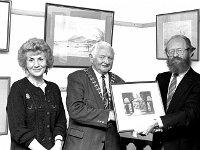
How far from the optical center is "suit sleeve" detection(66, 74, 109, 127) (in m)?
2.30

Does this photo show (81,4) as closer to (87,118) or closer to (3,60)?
(3,60)

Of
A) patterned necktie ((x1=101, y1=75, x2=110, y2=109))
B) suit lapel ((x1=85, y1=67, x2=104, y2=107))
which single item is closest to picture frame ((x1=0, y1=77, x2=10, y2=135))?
suit lapel ((x1=85, y1=67, x2=104, y2=107))

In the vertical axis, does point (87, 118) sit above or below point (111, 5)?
below

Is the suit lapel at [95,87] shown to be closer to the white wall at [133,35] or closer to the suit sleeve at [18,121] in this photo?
the suit sleeve at [18,121]

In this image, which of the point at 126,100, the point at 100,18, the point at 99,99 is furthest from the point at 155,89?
the point at 100,18

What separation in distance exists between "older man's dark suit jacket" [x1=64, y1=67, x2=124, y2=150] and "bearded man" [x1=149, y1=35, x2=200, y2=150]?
37 cm

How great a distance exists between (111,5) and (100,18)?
9.2 inches

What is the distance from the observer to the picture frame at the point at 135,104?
234 cm

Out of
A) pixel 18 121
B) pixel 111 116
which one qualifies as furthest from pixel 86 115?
pixel 18 121

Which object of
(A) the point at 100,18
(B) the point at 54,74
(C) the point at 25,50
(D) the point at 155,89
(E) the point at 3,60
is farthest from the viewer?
(A) the point at 100,18

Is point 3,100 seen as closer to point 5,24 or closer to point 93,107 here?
point 5,24

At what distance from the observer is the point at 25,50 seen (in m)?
2.27

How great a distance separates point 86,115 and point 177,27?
1.45 meters

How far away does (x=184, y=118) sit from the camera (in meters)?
2.31
